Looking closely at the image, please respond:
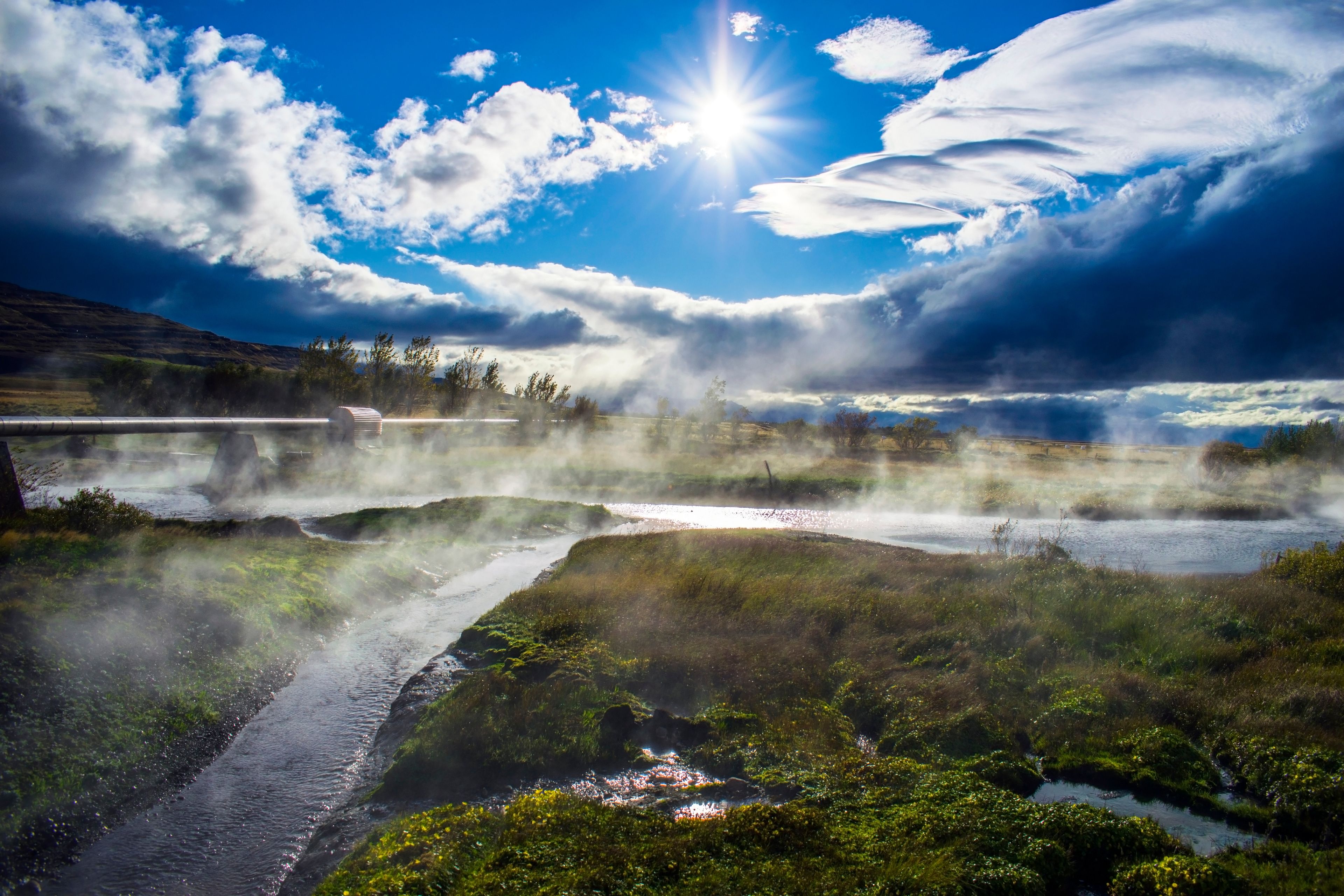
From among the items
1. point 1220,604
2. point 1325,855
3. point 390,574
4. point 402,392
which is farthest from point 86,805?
point 402,392

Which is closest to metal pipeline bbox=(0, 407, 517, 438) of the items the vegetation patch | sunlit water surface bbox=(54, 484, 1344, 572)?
sunlit water surface bbox=(54, 484, 1344, 572)

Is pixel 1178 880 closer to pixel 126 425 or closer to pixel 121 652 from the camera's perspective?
pixel 121 652

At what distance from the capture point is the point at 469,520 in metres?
31.4

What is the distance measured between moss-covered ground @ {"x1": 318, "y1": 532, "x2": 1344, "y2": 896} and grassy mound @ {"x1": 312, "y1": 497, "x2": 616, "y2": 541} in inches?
503

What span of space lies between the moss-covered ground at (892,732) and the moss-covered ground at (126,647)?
12.4ft

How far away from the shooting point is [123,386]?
2650 inches

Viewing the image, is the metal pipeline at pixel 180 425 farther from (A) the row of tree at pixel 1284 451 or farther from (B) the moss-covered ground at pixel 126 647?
(A) the row of tree at pixel 1284 451

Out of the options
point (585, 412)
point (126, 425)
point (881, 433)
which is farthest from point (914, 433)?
point (126, 425)

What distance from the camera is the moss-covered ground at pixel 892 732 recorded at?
6387 mm

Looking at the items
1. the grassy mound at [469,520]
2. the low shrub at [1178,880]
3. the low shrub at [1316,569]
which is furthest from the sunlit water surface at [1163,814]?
the grassy mound at [469,520]

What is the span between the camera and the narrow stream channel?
23.9 feet

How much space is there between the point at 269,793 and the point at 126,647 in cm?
469

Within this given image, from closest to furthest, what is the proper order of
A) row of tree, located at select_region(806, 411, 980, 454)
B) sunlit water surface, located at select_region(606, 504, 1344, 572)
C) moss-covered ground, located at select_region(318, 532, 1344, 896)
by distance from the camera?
moss-covered ground, located at select_region(318, 532, 1344, 896) → sunlit water surface, located at select_region(606, 504, 1344, 572) → row of tree, located at select_region(806, 411, 980, 454)

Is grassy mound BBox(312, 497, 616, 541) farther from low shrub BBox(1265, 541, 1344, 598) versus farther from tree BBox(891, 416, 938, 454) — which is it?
tree BBox(891, 416, 938, 454)
